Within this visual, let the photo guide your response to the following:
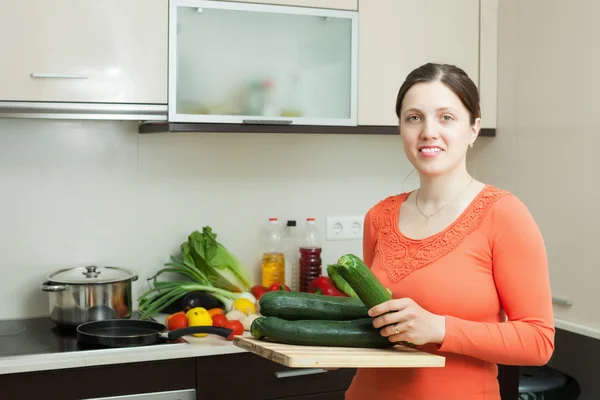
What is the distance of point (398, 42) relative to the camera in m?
2.80

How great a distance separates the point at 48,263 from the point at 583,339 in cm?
194

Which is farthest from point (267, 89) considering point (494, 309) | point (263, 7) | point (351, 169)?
point (494, 309)

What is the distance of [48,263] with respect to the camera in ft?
8.84

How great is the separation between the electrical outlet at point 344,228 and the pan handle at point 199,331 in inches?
32.0

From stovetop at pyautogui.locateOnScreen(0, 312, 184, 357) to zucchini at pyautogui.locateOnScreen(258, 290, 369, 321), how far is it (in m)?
0.92

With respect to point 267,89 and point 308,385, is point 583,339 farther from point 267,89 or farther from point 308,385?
point 267,89

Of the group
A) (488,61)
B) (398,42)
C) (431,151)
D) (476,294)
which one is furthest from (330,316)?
(488,61)

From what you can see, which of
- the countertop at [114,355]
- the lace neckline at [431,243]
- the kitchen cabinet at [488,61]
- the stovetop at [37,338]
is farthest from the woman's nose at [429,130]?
the kitchen cabinet at [488,61]

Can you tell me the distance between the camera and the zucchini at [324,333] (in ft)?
4.83

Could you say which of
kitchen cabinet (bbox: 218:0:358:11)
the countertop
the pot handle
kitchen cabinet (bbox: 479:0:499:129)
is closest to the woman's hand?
the countertop

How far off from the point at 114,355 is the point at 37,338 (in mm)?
344

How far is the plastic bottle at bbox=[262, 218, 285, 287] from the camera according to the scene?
9.56 feet

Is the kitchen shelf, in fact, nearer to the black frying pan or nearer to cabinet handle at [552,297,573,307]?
the black frying pan

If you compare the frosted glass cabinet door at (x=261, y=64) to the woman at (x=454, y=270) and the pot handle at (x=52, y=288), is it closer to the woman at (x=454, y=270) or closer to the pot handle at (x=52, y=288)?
the pot handle at (x=52, y=288)
